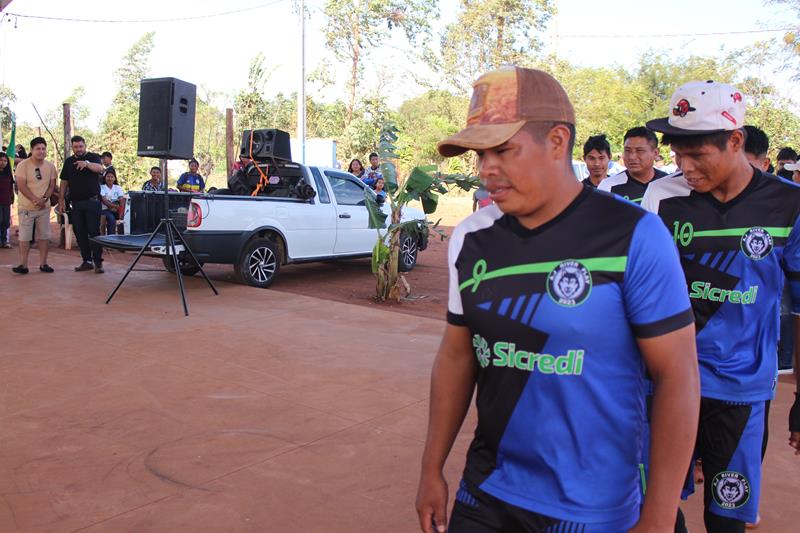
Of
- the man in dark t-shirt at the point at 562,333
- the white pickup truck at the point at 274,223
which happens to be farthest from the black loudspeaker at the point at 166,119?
the man in dark t-shirt at the point at 562,333

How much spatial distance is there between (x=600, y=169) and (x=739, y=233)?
374 centimetres

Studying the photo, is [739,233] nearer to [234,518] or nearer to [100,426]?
[234,518]

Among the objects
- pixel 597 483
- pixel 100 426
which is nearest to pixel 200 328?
pixel 100 426

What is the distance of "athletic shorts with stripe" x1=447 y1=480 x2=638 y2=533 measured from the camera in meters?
1.62

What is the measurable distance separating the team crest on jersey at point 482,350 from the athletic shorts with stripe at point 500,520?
1.05ft

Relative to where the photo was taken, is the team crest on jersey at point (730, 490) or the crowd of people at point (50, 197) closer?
the team crest on jersey at point (730, 490)

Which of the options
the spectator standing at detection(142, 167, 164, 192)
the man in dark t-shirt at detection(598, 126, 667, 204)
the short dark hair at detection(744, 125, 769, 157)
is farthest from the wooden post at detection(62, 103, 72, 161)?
the short dark hair at detection(744, 125, 769, 157)

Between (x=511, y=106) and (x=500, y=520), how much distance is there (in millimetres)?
978

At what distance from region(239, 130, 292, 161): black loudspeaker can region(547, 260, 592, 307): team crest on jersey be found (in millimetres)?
10136

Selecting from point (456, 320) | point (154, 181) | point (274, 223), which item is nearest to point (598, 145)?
point (456, 320)

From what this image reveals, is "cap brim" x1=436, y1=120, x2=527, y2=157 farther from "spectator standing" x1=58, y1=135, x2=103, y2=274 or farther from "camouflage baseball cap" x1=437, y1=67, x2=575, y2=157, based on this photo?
"spectator standing" x1=58, y1=135, x2=103, y2=274

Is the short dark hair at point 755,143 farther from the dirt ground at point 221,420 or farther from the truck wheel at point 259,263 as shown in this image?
the truck wheel at point 259,263

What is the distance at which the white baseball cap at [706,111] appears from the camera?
8.29 feet

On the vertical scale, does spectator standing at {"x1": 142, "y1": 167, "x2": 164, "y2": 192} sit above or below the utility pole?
below
